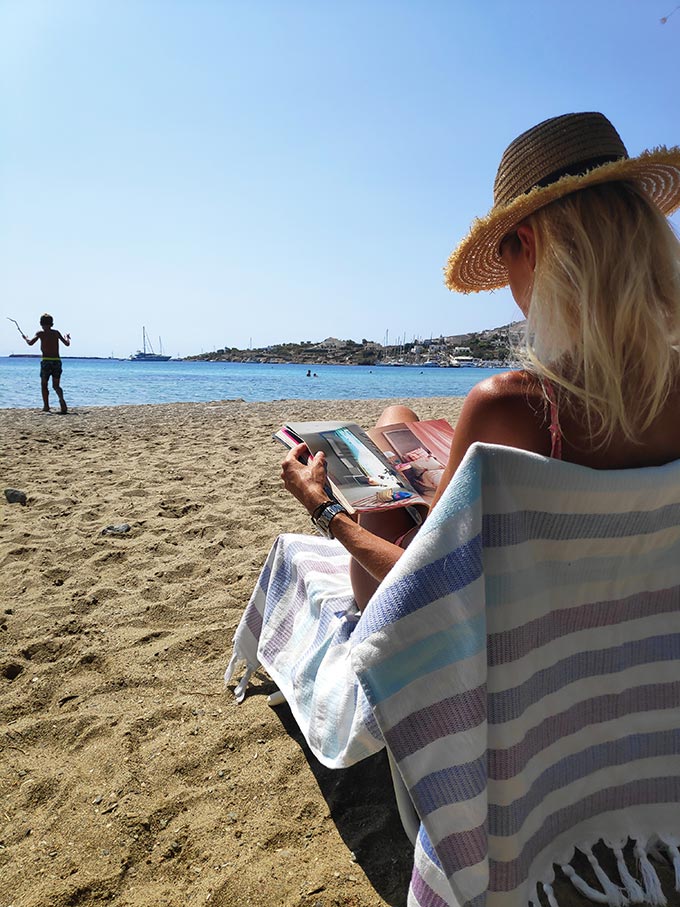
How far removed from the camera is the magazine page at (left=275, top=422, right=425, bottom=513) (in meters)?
1.57

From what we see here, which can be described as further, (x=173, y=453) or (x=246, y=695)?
(x=173, y=453)

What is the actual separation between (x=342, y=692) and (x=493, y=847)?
486 millimetres

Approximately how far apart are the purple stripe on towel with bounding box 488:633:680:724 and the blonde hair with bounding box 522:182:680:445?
505 mm

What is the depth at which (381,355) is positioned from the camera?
93.2 m

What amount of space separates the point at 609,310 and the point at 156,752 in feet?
6.17

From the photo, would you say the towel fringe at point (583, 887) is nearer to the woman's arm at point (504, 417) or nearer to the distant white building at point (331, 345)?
the woman's arm at point (504, 417)

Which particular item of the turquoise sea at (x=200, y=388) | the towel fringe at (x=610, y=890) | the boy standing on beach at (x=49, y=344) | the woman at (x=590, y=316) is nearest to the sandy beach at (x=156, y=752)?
the towel fringe at (x=610, y=890)

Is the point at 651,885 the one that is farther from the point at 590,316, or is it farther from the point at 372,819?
the point at 590,316

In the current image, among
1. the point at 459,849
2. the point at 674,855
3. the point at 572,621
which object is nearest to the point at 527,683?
the point at 572,621

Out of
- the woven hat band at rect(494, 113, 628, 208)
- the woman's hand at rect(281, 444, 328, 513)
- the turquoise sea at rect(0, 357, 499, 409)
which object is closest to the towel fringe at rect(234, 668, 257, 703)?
the woman's hand at rect(281, 444, 328, 513)

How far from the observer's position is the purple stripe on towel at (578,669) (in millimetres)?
1098

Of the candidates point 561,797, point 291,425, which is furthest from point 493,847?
point 291,425

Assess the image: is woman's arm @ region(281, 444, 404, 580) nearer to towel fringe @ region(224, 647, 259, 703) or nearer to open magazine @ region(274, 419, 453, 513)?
open magazine @ region(274, 419, 453, 513)

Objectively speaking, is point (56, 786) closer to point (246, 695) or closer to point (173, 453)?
point (246, 695)
